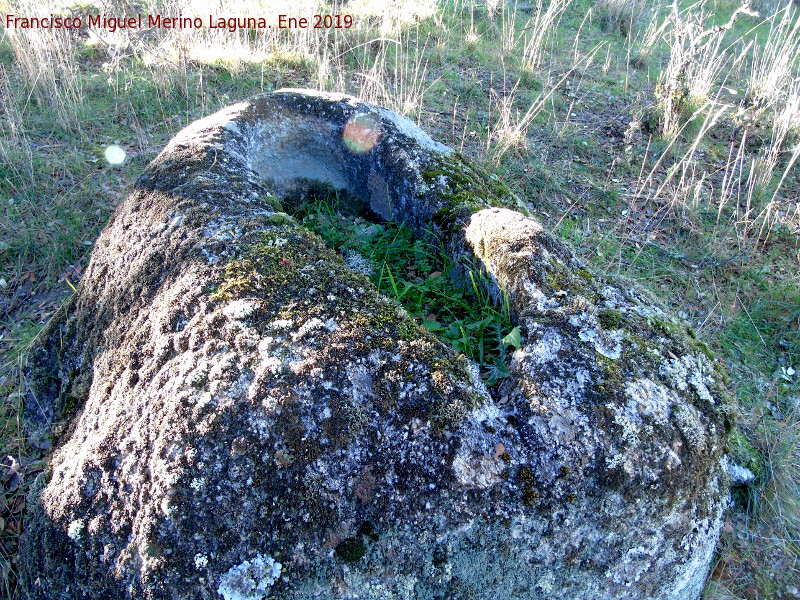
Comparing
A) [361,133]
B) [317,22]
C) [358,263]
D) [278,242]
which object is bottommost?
[358,263]

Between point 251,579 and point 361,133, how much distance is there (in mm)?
2358

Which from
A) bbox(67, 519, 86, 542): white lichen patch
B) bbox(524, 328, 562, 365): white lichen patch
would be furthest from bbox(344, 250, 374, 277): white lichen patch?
bbox(67, 519, 86, 542): white lichen patch

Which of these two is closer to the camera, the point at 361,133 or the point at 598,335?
the point at 598,335

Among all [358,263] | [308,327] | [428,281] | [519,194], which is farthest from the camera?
[519,194]

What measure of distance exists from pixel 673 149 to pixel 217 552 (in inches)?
213

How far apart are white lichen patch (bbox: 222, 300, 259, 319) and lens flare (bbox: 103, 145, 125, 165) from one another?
341 cm

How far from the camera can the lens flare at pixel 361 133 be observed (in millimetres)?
2990

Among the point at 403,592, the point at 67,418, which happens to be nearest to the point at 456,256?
the point at 403,592

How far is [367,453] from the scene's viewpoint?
1.53 meters

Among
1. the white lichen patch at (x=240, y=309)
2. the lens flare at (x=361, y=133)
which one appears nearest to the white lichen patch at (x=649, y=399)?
the white lichen patch at (x=240, y=309)

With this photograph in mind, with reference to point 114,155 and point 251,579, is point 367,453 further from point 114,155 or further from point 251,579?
point 114,155

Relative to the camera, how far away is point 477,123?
208 inches

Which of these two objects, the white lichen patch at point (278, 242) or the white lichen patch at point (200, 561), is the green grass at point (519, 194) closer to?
the white lichen patch at point (278, 242)

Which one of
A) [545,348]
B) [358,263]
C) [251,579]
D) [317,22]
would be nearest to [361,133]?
[358,263]
